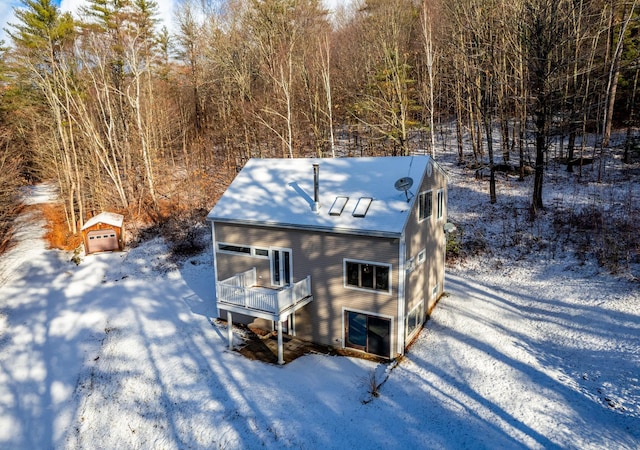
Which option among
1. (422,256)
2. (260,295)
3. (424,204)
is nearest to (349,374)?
(260,295)

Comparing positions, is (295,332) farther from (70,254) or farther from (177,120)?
(177,120)

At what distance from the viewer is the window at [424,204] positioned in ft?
44.0

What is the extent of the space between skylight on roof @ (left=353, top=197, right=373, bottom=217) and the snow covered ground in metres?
4.93

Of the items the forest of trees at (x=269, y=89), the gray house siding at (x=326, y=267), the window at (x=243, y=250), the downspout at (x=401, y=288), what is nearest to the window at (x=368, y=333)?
the gray house siding at (x=326, y=267)

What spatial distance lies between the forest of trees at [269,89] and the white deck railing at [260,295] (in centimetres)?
1231

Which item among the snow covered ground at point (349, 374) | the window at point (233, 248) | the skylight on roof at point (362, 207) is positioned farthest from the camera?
the window at point (233, 248)

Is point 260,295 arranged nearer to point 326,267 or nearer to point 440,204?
point 326,267

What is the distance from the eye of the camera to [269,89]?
99.1ft

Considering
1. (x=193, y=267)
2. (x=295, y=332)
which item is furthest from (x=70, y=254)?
(x=295, y=332)

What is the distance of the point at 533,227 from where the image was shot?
20250 mm

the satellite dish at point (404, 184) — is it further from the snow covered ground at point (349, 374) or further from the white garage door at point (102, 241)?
the white garage door at point (102, 241)

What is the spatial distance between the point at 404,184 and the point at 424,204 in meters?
2.13

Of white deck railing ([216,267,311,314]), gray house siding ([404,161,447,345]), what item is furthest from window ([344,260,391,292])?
white deck railing ([216,267,311,314])

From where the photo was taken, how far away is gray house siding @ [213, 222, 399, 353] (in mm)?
12047
